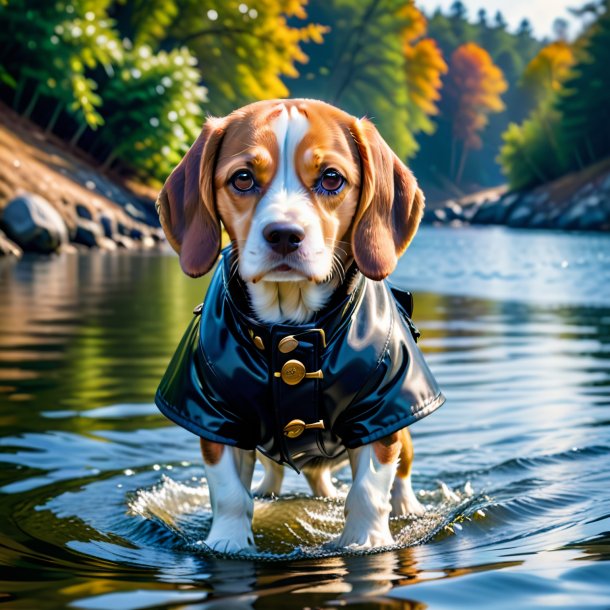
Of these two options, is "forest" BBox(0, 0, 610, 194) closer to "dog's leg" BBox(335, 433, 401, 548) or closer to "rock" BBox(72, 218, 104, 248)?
"dog's leg" BBox(335, 433, 401, 548)

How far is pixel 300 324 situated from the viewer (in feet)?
15.1

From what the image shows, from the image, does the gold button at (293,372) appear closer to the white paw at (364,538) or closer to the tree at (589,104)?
the white paw at (364,538)

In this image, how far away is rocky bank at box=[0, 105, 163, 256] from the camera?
80.2 feet

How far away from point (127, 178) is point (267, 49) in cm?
976

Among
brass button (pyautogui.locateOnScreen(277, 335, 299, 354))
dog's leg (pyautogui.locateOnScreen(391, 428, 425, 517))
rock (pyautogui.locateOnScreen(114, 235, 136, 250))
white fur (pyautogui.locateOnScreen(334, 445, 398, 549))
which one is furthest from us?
rock (pyautogui.locateOnScreen(114, 235, 136, 250))

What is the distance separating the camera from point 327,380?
4508mm

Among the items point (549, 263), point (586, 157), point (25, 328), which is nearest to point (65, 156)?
point (549, 263)

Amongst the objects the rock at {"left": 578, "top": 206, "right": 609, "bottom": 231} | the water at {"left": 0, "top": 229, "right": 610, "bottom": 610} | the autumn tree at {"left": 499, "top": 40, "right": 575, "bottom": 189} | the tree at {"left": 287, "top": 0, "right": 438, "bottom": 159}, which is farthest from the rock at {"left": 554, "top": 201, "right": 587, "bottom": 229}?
the water at {"left": 0, "top": 229, "right": 610, "bottom": 610}

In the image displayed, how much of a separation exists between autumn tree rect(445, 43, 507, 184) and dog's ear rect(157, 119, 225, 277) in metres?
90.7

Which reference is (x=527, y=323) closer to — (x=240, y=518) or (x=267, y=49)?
(x=240, y=518)

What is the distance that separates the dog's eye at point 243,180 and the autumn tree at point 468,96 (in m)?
91.1

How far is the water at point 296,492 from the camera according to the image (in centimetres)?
373

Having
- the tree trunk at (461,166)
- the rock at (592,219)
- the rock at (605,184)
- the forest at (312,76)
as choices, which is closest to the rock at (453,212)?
the forest at (312,76)

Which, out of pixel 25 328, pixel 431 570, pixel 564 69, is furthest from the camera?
pixel 564 69
